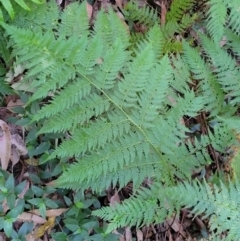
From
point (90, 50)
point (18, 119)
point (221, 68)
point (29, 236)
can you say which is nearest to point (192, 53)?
point (221, 68)

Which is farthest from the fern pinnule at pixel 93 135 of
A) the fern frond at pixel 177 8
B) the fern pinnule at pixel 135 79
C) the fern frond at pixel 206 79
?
the fern frond at pixel 177 8

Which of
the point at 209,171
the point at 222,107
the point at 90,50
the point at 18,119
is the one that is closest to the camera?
the point at 90,50

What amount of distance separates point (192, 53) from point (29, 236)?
183 centimetres

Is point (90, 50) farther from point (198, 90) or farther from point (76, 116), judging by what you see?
point (198, 90)

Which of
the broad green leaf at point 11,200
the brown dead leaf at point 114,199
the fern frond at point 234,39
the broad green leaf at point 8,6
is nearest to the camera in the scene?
the broad green leaf at point 8,6

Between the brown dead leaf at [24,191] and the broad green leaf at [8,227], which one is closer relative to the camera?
the broad green leaf at [8,227]

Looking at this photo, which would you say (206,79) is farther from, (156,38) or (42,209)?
(42,209)

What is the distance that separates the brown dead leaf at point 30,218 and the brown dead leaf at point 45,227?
0.09 feet

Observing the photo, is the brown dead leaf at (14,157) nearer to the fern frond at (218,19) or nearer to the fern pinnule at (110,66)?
the fern pinnule at (110,66)

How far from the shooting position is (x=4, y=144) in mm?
3113

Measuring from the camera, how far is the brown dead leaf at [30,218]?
3.07m

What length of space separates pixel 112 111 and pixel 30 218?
98 centimetres

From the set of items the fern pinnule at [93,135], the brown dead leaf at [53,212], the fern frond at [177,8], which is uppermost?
the fern frond at [177,8]

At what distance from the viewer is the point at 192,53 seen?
3328mm
